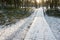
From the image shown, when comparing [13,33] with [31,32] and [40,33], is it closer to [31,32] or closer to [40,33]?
[31,32]

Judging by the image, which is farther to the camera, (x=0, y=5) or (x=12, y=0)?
(x=12, y=0)

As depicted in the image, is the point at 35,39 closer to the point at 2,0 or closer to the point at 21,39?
the point at 21,39

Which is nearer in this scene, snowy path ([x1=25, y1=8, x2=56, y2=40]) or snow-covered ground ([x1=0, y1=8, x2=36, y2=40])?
snowy path ([x1=25, y1=8, x2=56, y2=40])

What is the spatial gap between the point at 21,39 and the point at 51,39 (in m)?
1.58

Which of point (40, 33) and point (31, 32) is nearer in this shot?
point (40, 33)

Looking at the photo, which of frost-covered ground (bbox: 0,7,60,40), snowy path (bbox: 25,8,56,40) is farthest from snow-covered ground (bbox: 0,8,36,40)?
snowy path (bbox: 25,8,56,40)

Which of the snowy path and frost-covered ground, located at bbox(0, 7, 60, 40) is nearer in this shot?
the snowy path

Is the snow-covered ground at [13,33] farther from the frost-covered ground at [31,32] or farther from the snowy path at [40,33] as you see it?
the snowy path at [40,33]

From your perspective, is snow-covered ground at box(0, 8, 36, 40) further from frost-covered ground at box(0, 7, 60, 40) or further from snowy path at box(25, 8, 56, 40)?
snowy path at box(25, 8, 56, 40)

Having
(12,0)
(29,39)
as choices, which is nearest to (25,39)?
(29,39)

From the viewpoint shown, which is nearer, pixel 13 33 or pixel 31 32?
pixel 13 33

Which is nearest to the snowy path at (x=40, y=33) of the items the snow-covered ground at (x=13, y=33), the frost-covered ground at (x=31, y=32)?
the frost-covered ground at (x=31, y=32)

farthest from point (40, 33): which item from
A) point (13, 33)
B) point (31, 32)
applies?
point (13, 33)

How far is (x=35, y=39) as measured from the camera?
8.95m
